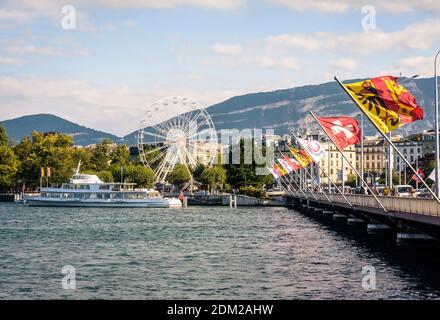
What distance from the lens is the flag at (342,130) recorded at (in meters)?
58.4

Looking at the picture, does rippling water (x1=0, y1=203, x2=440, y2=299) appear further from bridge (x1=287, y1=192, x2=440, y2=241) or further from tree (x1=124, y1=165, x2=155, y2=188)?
tree (x1=124, y1=165, x2=155, y2=188)

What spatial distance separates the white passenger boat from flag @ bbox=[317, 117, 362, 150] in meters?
94.7

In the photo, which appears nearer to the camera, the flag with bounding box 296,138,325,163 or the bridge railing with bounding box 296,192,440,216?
the bridge railing with bounding box 296,192,440,216

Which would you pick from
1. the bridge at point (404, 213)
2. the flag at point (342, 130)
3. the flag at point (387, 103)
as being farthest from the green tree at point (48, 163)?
the flag at point (387, 103)

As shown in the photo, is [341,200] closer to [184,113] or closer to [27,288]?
[27,288]

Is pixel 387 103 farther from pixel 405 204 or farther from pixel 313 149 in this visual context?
pixel 313 149

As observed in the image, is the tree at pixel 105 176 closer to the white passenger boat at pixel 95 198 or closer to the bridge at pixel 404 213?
the white passenger boat at pixel 95 198

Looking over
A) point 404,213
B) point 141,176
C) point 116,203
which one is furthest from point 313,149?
point 141,176

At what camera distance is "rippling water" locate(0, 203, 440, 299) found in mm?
35125

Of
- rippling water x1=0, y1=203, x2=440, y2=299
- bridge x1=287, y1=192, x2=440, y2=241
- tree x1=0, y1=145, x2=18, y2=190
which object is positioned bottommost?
rippling water x1=0, y1=203, x2=440, y2=299

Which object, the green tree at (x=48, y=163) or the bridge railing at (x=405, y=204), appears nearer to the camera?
the bridge railing at (x=405, y=204)

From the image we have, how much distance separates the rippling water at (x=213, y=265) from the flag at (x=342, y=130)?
25.7 feet

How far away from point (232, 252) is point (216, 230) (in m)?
25.4

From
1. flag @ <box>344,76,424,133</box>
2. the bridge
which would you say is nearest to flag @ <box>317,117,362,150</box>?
the bridge
